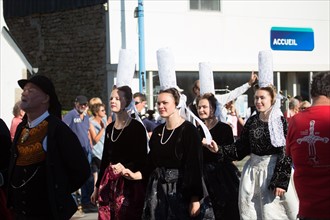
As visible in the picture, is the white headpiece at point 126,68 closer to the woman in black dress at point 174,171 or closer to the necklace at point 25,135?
the woman in black dress at point 174,171

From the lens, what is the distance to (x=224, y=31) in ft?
58.6

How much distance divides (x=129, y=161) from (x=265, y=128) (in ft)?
4.77

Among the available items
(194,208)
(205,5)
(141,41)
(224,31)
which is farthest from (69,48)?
(194,208)

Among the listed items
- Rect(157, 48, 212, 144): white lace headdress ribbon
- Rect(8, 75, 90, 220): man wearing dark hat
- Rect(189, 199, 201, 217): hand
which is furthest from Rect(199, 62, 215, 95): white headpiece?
Rect(8, 75, 90, 220): man wearing dark hat

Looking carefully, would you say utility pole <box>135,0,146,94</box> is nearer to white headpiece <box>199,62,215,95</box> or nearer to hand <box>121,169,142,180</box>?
white headpiece <box>199,62,215,95</box>

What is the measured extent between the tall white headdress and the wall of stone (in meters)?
9.87

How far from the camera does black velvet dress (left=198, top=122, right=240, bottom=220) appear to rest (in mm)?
6859

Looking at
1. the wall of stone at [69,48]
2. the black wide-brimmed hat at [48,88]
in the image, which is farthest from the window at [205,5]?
the black wide-brimmed hat at [48,88]

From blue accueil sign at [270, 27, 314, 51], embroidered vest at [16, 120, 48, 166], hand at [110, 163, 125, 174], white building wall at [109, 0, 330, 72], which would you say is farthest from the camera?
blue accueil sign at [270, 27, 314, 51]

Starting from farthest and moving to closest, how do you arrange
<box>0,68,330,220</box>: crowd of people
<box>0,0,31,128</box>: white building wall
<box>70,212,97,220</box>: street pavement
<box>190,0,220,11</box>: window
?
<box>190,0,220,11</box>: window
<box>0,0,31,128</box>: white building wall
<box>70,212,97,220</box>: street pavement
<box>0,68,330,220</box>: crowd of people

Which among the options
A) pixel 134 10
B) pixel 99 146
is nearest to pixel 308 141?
pixel 99 146

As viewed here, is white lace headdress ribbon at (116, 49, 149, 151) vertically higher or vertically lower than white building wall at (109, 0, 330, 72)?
lower

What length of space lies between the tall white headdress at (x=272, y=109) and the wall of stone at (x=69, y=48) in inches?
389

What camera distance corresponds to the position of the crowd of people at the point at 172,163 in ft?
14.4
